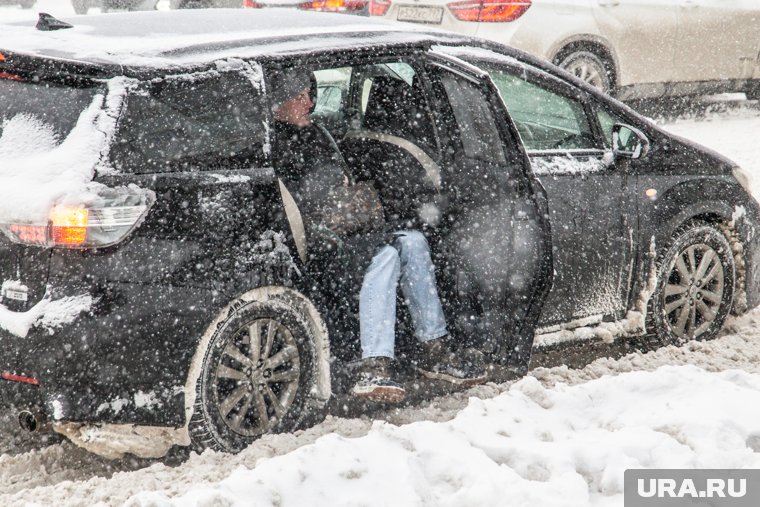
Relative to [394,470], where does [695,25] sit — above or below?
above

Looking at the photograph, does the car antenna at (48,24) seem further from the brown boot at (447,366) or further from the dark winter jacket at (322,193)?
the brown boot at (447,366)

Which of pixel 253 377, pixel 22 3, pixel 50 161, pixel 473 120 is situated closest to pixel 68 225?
pixel 50 161

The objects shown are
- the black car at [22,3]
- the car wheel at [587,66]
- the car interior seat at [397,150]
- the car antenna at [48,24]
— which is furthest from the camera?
the black car at [22,3]

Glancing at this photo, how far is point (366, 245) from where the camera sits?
4.98 meters

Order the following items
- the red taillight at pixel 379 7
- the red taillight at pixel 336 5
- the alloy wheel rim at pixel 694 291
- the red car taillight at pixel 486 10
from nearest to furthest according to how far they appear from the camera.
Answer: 1. the alloy wheel rim at pixel 694 291
2. the red car taillight at pixel 486 10
3. the red taillight at pixel 379 7
4. the red taillight at pixel 336 5

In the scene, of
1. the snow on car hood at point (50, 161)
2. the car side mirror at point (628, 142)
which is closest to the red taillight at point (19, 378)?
the snow on car hood at point (50, 161)

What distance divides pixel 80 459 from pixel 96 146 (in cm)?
138

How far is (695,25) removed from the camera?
10938 mm

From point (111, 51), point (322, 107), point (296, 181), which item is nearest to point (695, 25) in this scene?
point (322, 107)

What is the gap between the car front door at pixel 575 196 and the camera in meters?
5.35

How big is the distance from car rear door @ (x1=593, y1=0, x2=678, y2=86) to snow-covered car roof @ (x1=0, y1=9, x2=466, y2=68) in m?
5.50

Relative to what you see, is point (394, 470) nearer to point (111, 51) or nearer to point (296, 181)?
point (296, 181)

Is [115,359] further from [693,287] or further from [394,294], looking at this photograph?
[693,287]

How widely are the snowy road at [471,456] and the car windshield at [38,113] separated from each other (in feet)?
4.26
